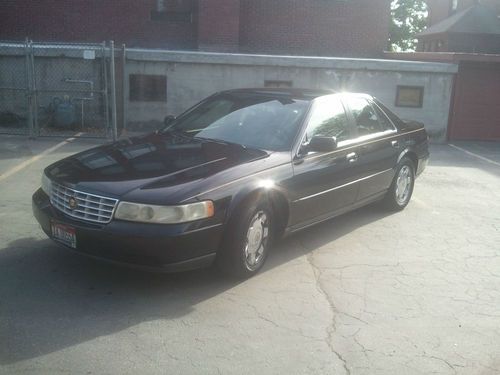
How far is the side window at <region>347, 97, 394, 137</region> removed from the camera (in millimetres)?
6266

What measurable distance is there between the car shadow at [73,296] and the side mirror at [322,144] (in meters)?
1.04

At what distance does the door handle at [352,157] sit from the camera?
5.81 meters

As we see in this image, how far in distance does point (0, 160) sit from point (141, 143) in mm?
5060

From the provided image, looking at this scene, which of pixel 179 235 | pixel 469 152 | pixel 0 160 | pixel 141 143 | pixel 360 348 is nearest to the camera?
pixel 360 348

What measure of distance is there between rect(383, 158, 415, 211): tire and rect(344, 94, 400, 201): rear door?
188 mm

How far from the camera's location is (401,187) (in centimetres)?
714

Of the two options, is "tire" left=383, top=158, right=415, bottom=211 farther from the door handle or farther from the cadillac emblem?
the cadillac emblem

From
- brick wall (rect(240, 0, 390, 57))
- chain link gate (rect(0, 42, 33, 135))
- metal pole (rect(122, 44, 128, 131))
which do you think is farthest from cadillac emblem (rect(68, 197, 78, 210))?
brick wall (rect(240, 0, 390, 57))

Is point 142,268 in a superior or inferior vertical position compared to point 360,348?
superior

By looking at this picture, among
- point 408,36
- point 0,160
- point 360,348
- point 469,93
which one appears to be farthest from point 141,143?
point 408,36

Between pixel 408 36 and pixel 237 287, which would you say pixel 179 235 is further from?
pixel 408 36

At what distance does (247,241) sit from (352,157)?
1870 millimetres

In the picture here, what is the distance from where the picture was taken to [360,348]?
146 inches

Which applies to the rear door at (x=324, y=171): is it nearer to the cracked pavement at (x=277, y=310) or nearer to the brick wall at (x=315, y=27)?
the cracked pavement at (x=277, y=310)
